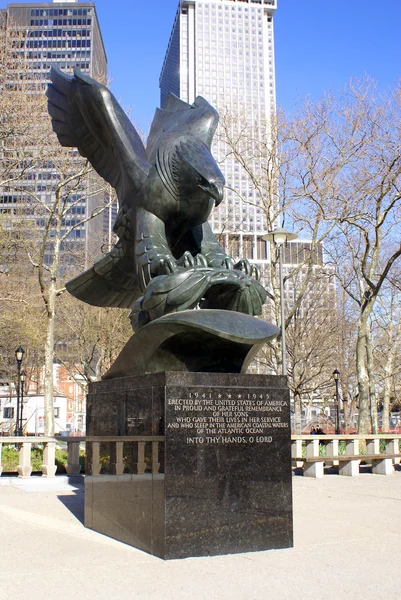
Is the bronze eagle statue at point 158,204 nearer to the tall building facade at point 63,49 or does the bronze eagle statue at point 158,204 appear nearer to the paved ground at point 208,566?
the paved ground at point 208,566

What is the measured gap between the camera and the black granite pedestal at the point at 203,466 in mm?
5484

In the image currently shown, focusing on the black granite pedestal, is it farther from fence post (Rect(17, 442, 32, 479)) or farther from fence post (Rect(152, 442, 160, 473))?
fence post (Rect(17, 442, 32, 479))

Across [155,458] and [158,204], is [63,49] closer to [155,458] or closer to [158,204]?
[158,204]

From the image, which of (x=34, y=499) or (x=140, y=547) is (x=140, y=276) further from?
(x=34, y=499)

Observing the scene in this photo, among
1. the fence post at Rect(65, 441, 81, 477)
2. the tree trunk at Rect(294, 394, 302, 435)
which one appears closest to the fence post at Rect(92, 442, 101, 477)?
the fence post at Rect(65, 441, 81, 477)

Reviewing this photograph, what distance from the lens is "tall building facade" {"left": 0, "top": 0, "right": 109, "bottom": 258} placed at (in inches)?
917

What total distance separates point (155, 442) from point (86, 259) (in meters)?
21.1

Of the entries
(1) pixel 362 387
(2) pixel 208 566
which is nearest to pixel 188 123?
(2) pixel 208 566

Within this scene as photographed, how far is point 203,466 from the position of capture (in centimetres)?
566

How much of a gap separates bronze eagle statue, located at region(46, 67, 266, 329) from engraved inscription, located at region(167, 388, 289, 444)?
1120mm

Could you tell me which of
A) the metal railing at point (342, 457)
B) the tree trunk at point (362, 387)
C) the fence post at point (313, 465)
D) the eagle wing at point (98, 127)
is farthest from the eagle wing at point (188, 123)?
the tree trunk at point (362, 387)

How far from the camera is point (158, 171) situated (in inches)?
291

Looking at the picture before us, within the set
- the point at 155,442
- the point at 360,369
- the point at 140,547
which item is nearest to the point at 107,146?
the point at 155,442

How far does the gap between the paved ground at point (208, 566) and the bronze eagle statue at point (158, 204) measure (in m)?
2.63
